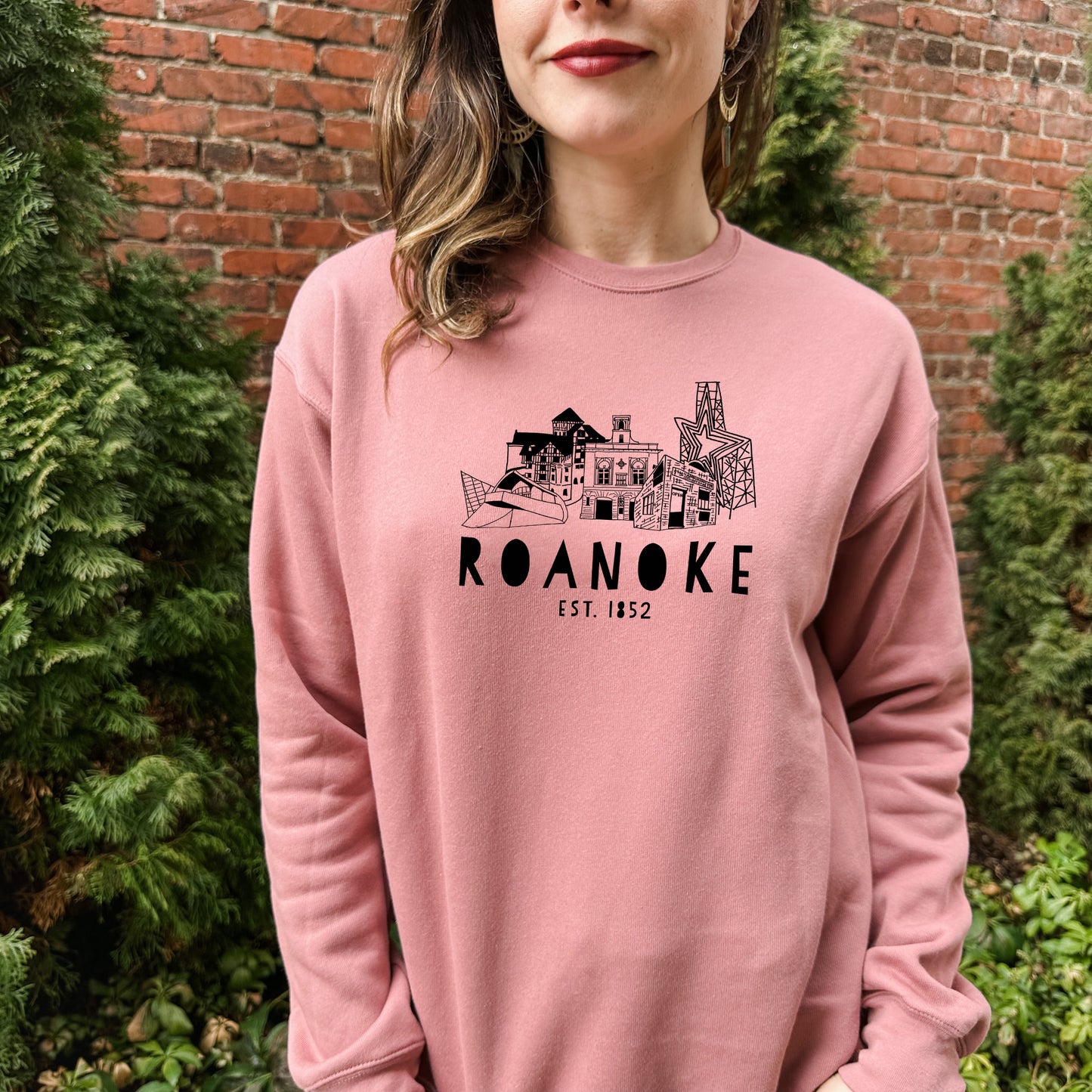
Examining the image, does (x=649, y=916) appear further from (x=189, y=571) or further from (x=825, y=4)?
(x=825, y=4)

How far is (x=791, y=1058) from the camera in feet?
3.83

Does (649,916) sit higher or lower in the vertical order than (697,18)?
lower

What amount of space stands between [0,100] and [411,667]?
62.0 inches

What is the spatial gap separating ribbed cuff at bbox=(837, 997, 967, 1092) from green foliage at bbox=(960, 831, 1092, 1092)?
1.33 metres

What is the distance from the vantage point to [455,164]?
1.19 meters

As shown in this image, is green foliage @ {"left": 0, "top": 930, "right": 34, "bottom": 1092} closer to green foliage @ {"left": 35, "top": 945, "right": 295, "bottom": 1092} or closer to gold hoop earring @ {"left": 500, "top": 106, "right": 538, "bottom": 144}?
green foliage @ {"left": 35, "top": 945, "right": 295, "bottom": 1092}

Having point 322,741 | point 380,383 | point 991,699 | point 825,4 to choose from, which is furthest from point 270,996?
point 825,4

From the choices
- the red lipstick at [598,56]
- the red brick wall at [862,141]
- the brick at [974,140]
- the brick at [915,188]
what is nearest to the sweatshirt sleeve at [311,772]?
the red lipstick at [598,56]

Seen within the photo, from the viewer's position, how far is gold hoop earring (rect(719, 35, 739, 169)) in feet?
4.00

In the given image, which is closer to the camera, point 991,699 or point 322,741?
point 322,741

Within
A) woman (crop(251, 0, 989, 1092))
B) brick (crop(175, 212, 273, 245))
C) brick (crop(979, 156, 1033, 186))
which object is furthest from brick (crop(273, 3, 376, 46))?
brick (crop(979, 156, 1033, 186))

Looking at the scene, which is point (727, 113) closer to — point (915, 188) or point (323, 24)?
point (323, 24)

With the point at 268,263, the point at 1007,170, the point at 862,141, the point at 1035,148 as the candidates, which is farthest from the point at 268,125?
the point at 1035,148

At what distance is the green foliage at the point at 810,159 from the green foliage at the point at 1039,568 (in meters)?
0.76
